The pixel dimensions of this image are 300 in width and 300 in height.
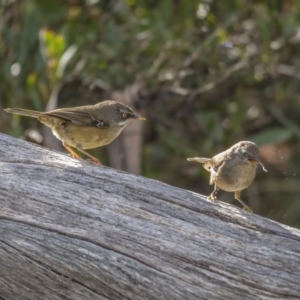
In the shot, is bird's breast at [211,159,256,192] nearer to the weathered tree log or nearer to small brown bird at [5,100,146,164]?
the weathered tree log

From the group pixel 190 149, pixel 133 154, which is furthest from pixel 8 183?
pixel 190 149

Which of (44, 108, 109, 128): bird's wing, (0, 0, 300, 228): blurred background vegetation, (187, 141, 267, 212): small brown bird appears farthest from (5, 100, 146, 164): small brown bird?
(0, 0, 300, 228): blurred background vegetation

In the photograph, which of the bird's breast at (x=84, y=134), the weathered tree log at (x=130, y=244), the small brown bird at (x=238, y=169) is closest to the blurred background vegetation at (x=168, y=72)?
the bird's breast at (x=84, y=134)

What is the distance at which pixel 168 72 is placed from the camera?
10.3 meters

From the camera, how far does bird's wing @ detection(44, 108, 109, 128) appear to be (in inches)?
259

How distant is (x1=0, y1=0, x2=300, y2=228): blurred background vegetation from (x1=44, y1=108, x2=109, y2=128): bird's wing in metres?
2.62

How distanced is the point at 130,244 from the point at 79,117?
173cm

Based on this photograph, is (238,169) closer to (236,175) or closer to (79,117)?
(236,175)

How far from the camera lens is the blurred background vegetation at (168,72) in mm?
9859

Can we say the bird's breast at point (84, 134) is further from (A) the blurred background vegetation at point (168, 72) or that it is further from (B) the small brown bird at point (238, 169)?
(A) the blurred background vegetation at point (168, 72)

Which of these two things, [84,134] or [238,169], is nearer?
[238,169]

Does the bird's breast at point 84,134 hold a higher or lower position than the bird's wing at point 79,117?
lower

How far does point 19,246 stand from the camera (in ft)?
17.2

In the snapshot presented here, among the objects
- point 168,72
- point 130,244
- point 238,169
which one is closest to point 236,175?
point 238,169
